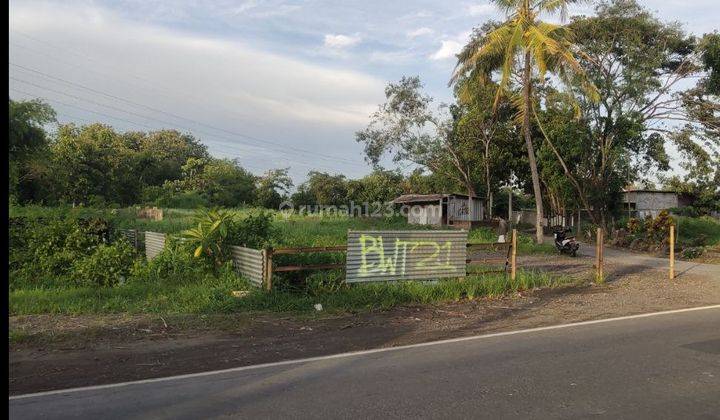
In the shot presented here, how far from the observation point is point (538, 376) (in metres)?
6.10

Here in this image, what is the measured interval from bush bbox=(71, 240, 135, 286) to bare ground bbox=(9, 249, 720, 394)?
3623 millimetres

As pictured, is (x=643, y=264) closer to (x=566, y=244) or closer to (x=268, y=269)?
(x=566, y=244)

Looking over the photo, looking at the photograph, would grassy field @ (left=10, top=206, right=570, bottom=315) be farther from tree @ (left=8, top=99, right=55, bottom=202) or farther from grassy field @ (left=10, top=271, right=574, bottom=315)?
tree @ (left=8, top=99, right=55, bottom=202)

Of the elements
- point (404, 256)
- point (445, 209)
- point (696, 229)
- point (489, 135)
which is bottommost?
point (404, 256)

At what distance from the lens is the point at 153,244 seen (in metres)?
15.9

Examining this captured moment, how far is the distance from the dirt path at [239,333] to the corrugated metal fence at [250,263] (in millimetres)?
1571

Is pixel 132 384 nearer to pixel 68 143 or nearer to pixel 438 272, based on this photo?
pixel 438 272

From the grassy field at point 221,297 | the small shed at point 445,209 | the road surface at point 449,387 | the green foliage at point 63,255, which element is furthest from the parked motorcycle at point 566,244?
the green foliage at point 63,255

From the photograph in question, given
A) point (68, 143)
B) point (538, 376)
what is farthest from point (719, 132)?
point (68, 143)

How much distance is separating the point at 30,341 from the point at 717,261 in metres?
21.4

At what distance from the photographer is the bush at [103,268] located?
1297 centimetres

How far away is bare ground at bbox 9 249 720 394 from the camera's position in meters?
6.75

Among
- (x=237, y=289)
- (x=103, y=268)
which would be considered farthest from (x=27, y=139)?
(x=237, y=289)

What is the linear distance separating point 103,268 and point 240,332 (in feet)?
20.3
